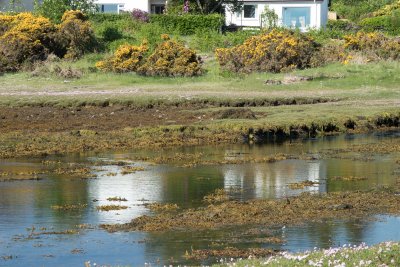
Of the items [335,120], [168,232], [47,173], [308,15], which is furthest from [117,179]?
[308,15]

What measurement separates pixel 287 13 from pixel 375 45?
712 inches

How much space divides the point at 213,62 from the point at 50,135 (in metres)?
19.9

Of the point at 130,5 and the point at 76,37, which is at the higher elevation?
the point at 130,5

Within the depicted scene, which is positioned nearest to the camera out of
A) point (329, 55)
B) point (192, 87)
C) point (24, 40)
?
point (192, 87)

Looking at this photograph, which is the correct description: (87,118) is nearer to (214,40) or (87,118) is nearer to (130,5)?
(214,40)

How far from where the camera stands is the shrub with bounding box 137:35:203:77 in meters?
45.2

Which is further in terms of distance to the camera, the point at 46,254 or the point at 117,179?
the point at 117,179

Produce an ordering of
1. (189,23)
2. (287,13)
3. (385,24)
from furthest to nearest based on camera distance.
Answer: (287,13), (385,24), (189,23)

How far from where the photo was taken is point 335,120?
32.4 meters

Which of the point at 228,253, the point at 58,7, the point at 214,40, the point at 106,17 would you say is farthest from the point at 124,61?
the point at 228,253

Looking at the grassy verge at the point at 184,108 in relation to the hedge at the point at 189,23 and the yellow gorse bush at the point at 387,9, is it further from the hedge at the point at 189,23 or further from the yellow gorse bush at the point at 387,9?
the yellow gorse bush at the point at 387,9

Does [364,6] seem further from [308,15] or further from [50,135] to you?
[50,135]

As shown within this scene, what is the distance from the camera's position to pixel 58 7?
5659 centimetres

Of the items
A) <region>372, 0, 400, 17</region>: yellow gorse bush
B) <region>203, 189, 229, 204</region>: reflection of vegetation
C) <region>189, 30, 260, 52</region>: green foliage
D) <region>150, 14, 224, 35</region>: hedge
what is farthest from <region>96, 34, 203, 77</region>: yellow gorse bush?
<region>372, 0, 400, 17</region>: yellow gorse bush
